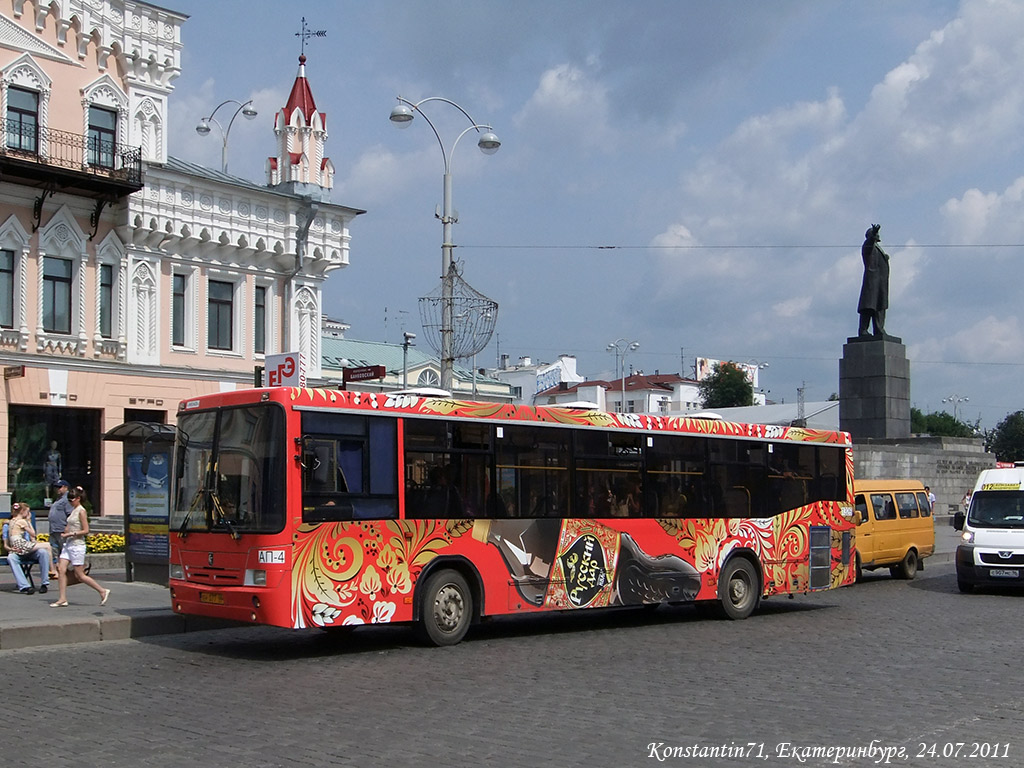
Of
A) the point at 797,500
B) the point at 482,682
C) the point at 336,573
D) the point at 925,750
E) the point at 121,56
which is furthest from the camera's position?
the point at 121,56

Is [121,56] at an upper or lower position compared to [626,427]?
upper

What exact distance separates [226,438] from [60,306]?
2051cm

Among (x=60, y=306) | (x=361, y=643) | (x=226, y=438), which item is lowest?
(x=361, y=643)

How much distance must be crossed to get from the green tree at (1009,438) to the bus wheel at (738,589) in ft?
342

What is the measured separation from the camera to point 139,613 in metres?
15.4

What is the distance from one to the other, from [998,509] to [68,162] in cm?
2357

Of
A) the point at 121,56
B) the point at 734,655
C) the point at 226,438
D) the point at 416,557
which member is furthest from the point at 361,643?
the point at 121,56

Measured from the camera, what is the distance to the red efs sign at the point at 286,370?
59.6 ft

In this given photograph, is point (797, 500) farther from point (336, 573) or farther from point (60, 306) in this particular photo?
point (60, 306)

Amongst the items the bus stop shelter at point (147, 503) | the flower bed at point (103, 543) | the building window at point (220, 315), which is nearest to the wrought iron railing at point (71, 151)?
the building window at point (220, 315)

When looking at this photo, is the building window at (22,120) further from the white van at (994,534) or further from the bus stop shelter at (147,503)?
the white van at (994,534)

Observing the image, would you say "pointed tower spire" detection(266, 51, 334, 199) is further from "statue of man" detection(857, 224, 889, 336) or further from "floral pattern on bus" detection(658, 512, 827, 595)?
"floral pattern on bus" detection(658, 512, 827, 595)

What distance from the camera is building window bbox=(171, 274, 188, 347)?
34.1 metres

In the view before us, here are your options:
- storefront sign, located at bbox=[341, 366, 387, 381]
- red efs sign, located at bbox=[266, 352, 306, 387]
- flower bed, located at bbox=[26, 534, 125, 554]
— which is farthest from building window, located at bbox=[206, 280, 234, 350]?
red efs sign, located at bbox=[266, 352, 306, 387]
